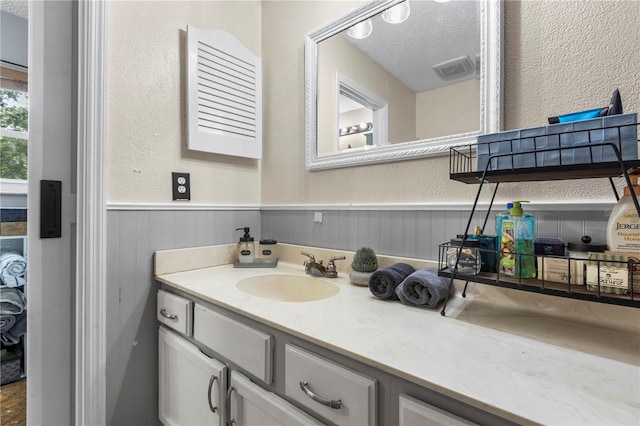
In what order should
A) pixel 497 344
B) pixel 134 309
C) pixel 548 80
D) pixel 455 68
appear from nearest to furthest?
pixel 497 344, pixel 548 80, pixel 455 68, pixel 134 309

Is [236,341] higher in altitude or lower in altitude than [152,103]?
lower

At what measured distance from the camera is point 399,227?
1.18 metres

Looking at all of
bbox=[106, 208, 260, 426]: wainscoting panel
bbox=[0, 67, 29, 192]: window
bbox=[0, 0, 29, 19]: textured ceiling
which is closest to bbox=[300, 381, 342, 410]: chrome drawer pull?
bbox=[106, 208, 260, 426]: wainscoting panel

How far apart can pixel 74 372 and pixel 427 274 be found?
1.38 m

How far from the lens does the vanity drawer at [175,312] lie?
1.09 meters

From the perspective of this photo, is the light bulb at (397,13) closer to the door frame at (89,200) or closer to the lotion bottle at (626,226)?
the lotion bottle at (626,226)

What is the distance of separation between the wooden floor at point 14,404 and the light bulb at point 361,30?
190cm

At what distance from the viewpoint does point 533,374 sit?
525mm

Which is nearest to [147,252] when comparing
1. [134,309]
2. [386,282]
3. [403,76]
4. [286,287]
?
[134,309]

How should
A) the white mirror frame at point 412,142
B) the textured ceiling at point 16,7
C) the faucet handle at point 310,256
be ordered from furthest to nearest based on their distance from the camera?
the faucet handle at point 310,256 → the textured ceiling at point 16,7 → the white mirror frame at point 412,142

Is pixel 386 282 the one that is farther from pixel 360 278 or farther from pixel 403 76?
pixel 403 76

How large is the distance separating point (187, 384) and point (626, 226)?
138 centimetres

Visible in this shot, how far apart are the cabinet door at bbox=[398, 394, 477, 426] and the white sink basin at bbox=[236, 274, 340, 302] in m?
0.68

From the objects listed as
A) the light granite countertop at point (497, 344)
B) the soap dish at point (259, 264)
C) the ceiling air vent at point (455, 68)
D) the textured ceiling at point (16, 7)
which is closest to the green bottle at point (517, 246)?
the light granite countertop at point (497, 344)
